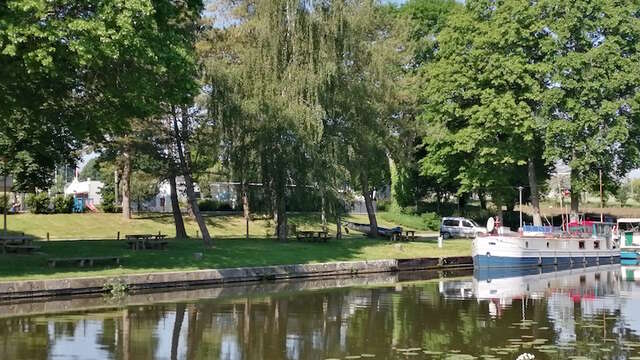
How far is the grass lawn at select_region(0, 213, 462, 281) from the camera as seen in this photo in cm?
3016

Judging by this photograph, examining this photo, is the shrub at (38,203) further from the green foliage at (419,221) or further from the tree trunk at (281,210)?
the green foliage at (419,221)

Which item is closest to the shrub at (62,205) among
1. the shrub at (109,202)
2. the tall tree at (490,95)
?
the shrub at (109,202)

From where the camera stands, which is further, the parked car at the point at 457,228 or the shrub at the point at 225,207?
the shrub at the point at 225,207

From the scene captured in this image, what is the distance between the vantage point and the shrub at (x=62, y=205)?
192 ft

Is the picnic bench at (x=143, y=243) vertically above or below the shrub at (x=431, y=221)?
below

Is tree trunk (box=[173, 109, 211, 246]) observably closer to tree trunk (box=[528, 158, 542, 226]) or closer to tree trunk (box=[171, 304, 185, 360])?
tree trunk (box=[171, 304, 185, 360])

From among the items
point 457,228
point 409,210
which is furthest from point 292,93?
point 409,210

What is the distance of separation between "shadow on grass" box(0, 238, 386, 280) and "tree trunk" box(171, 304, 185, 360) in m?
5.66

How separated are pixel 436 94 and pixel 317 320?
38.8 metres

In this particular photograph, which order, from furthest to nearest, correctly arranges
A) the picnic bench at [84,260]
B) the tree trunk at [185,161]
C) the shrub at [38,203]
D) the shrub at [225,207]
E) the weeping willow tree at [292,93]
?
1. the shrub at [225,207]
2. the shrub at [38,203]
3. the tree trunk at [185,161]
4. the weeping willow tree at [292,93]
5. the picnic bench at [84,260]

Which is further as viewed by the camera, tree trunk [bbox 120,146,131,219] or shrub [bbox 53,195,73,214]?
shrub [bbox 53,195,73,214]

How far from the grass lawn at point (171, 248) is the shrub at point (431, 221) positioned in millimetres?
9616

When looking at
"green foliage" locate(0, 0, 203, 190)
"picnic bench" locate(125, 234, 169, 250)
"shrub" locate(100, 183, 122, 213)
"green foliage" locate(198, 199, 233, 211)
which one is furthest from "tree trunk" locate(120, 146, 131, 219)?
"green foliage" locate(0, 0, 203, 190)

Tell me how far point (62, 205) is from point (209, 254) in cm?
2716
